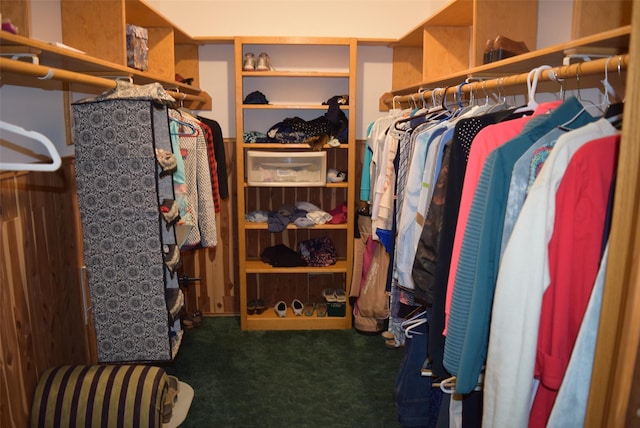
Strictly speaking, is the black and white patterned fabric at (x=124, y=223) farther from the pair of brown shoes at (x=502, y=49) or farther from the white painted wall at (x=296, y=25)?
the white painted wall at (x=296, y=25)

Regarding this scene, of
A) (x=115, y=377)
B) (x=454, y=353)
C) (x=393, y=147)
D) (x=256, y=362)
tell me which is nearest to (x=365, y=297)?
(x=256, y=362)

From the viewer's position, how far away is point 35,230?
2068mm

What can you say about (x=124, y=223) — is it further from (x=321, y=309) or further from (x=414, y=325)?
(x=321, y=309)

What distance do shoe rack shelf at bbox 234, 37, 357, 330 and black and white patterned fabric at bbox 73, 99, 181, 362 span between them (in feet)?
4.93

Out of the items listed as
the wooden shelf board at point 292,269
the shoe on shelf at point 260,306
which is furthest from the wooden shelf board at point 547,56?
the shoe on shelf at point 260,306

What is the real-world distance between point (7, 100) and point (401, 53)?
9.28 feet

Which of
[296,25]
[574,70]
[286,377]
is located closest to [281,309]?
[286,377]

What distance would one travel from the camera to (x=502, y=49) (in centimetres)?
193

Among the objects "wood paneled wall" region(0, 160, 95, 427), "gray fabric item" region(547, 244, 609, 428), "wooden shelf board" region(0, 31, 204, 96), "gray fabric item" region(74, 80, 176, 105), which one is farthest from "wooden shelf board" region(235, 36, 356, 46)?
"gray fabric item" region(547, 244, 609, 428)

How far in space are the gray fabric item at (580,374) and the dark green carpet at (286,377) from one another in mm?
1656

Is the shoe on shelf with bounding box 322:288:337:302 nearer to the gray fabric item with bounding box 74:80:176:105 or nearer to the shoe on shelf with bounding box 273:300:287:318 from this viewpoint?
the shoe on shelf with bounding box 273:300:287:318

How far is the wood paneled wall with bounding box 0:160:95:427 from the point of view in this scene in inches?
72.4

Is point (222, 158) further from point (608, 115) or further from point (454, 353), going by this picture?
point (608, 115)

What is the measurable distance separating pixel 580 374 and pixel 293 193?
10.1 ft
